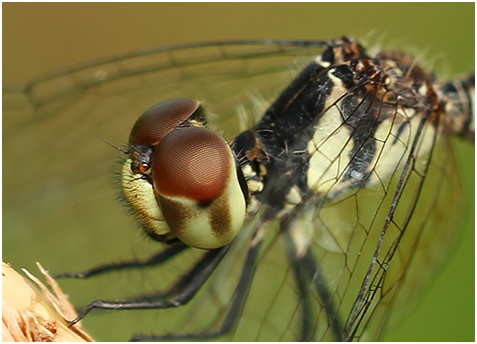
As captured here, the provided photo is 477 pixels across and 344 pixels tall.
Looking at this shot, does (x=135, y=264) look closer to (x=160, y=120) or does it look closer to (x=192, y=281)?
(x=192, y=281)

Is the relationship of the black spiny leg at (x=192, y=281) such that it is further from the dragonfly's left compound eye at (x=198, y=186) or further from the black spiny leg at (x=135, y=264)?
the dragonfly's left compound eye at (x=198, y=186)

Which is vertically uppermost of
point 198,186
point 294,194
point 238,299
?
point 198,186

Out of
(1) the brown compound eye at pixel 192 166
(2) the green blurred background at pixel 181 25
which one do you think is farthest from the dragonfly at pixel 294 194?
(2) the green blurred background at pixel 181 25

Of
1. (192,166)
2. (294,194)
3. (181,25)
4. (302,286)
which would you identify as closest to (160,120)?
(192,166)

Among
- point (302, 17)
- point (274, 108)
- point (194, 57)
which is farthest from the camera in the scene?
point (302, 17)

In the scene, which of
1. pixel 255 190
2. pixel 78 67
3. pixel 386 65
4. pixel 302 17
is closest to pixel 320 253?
pixel 255 190

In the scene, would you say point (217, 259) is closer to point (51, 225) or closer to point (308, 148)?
point (308, 148)
